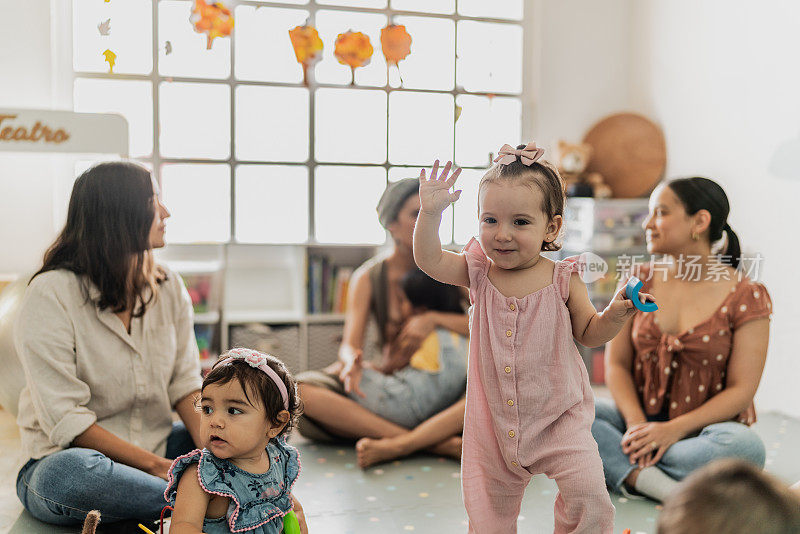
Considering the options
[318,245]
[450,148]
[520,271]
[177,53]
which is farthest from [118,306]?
[450,148]

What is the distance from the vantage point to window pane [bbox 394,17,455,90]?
13.0ft

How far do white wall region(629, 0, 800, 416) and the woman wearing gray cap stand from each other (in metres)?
1.47

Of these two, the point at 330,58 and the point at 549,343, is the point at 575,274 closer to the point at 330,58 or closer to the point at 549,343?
A: the point at 549,343

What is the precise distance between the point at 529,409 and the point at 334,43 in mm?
2903

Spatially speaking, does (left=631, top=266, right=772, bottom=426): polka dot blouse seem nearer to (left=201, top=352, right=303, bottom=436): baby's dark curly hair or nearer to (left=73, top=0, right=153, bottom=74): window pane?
(left=201, top=352, right=303, bottom=436): baby's dark curly hair

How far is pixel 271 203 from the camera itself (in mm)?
3926

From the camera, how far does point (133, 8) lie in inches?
143

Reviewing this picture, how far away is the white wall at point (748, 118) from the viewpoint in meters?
2.95

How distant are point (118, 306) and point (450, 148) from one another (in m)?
2.60

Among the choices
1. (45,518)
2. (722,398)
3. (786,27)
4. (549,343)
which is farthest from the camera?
(786,27)

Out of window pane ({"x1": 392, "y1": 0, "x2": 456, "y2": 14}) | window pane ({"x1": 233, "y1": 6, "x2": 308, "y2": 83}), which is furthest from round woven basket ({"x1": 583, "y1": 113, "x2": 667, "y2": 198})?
window pane ({"x1": 233, "y1": 6, "x2": 308, "y2": 83})

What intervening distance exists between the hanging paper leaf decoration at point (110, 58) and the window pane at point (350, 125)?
3.32 feet

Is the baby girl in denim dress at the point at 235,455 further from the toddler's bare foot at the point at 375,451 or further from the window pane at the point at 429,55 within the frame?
the window pane at the point at 429,55

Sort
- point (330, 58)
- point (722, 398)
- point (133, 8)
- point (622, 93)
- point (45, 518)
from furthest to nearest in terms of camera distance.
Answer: point (622, 93), point (330, 58), point (133, 8), point (722, 398), point (45, 518)
